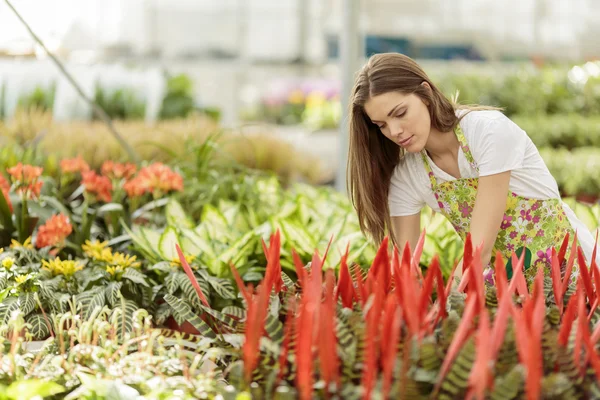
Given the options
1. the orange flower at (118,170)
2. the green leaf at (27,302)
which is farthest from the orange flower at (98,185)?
the green leaf at (27,302)

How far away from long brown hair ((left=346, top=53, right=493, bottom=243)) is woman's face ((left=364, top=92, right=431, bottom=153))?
0.02 meters

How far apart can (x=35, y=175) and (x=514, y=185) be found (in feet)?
5.23

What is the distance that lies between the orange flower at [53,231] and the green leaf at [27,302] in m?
0.47

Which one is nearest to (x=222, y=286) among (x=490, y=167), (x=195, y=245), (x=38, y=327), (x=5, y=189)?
(x=195, y=245)

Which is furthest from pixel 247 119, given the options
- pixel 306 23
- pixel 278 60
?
pixel 306 23

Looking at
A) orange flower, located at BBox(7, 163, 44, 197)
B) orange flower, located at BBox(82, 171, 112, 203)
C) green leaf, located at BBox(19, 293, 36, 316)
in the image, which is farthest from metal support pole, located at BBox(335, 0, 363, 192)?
green leaf, located at BBox(19, 293, 36, 316)

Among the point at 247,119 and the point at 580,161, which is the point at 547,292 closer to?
the point at 580,161

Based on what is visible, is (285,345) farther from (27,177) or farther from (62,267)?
(27,177)

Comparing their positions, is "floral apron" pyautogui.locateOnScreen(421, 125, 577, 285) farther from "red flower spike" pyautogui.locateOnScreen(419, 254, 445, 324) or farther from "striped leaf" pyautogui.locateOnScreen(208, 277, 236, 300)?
"red flower spike" pyautogui.locateOnScreen(419, 254, 445, 324)

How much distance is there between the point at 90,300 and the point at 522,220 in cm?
121

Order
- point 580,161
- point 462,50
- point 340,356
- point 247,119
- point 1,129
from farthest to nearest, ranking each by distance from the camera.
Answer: point 462,50, point 247,119, point 580,161, point 1,129, point 340,356

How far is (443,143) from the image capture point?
2125mm

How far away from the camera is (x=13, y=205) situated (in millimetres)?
2641

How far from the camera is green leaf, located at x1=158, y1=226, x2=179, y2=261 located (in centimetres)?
246
